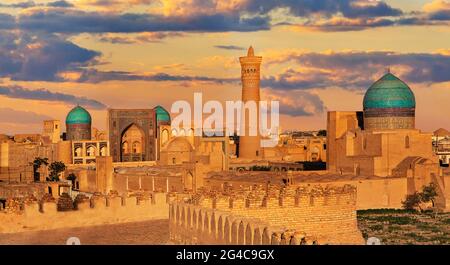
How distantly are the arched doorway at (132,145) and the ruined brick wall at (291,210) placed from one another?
52097 millimetres

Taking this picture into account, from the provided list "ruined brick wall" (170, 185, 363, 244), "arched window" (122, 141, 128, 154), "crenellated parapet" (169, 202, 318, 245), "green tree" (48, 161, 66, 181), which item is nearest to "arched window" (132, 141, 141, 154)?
"arched window" (122, 141, 128, 154)

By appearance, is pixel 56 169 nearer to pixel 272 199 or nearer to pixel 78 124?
pixel 78 124

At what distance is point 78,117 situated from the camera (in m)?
67.4

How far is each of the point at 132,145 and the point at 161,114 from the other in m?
3.38

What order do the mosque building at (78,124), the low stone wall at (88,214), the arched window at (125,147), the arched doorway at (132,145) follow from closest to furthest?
the low stone wall at (88,214), the arched doorway at (132,145), the mosque building at (78,124), the arched window at (125,147)

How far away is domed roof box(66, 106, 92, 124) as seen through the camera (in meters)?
67.3

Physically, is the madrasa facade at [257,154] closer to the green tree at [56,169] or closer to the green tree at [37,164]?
the green tree at [56,169]

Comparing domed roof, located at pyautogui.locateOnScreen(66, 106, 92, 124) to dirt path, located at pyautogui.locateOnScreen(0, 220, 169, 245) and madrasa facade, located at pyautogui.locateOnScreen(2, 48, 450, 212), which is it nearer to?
madrasa facade, located at pyautogui.locateOnScreen(2, 48, 450, 212)

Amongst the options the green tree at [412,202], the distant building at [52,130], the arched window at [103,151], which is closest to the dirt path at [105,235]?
the green tree at [412,202]

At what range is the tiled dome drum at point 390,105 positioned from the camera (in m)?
50.7

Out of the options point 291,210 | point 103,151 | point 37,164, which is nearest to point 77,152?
point 103,151

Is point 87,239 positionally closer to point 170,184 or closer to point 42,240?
point 42,240

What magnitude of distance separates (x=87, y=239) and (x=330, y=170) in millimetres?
37416
